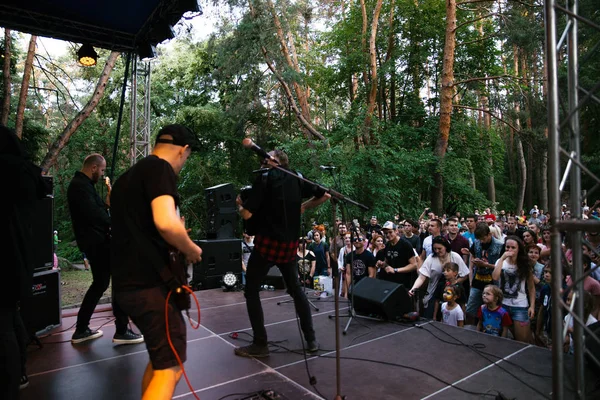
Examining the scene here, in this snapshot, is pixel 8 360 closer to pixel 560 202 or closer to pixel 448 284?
pixel 560 202

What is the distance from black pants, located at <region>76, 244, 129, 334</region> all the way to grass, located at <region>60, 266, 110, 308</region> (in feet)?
12.6

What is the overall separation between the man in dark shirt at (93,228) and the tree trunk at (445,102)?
12.8 meters

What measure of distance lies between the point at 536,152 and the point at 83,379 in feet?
54.8

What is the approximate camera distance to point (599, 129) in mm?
14234

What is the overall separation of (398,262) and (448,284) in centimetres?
94

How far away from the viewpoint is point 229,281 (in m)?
6.59

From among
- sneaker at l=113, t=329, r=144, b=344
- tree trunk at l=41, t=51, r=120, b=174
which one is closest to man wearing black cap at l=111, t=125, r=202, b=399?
sneaker at l=113, t=329, r=144, b=344

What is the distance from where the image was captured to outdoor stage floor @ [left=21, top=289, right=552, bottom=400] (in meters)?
2.79

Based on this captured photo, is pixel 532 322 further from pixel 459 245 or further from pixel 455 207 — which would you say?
pixel 455 207

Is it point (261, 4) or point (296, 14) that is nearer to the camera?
point (261, 4)

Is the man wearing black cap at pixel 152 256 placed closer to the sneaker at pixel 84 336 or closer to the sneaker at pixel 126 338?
the sneaker at pixel 126 338

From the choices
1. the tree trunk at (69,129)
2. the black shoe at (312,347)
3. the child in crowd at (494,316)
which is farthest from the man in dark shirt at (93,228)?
the tree trunk at (69,129)

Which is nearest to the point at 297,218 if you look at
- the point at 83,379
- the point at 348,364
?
the point at 348,364

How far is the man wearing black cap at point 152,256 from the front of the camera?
1.88 metres
